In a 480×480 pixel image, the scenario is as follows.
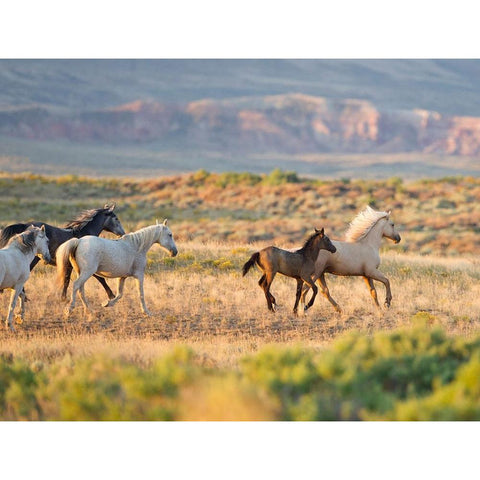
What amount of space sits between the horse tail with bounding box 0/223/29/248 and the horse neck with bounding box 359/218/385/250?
6611mm

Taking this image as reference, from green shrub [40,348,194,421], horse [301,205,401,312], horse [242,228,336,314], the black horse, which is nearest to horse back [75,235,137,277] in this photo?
the black horse

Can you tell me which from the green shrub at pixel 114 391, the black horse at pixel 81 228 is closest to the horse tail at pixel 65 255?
the black horse at pixel 81 228

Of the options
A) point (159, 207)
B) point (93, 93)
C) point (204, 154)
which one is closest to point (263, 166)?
point (204, 154)

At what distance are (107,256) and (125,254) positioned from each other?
1.27 feet

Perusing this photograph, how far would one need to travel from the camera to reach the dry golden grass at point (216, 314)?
1180 cm

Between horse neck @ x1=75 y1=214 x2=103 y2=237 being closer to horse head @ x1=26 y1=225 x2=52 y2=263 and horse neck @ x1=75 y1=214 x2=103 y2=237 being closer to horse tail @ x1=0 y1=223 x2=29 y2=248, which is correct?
horse tail @ x1=0 y1=223 x2=29 y2=248

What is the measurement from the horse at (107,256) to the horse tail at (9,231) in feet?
4.11

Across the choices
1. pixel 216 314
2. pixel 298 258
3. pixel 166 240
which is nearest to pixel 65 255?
pixel 166 240

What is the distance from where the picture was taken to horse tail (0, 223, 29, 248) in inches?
561

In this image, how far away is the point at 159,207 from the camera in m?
47.8

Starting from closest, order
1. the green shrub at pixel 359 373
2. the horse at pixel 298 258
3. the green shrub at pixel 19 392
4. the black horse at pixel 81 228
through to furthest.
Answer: the green shrub at pixel 359 373 → the green shrub at pixel 19 392 → the horse at pixel 298 258 → the black horse at pixel 81 228

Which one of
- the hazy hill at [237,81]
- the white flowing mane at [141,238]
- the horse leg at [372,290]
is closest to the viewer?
the white flowing mane at [141,238]

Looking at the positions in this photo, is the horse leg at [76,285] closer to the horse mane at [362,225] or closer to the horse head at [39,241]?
the horse head at [39,241]

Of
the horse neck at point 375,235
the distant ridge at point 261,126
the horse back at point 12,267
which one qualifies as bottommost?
the horse back at point 12,267
